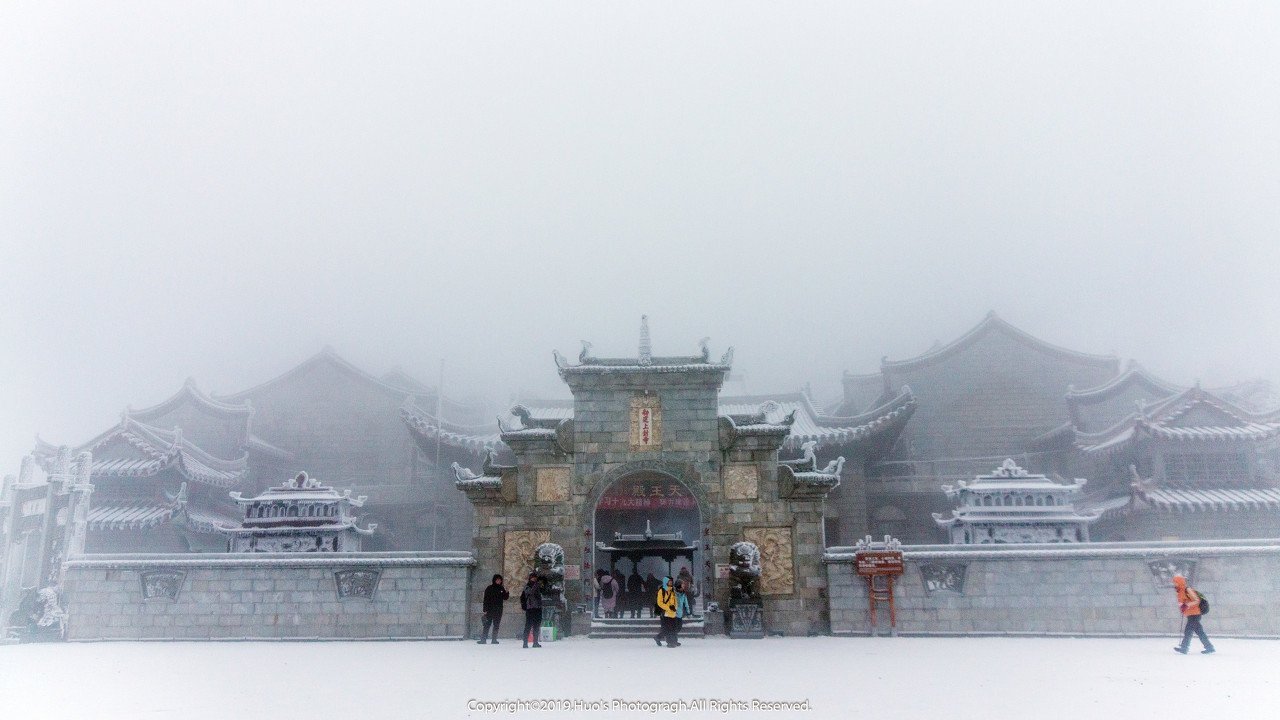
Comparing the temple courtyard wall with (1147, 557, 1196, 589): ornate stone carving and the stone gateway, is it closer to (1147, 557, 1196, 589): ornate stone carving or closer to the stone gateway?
(1147, 557, 1196, 589): ornate stone carving

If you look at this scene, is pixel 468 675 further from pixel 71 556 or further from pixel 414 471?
pixel 414 471

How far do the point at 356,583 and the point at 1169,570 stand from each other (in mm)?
15263

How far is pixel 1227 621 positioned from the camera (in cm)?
1421

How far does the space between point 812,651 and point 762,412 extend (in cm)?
590

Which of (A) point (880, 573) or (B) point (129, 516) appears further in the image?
(B) point (129, 516)

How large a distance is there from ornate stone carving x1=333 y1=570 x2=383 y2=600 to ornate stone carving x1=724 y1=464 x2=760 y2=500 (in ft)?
23.4

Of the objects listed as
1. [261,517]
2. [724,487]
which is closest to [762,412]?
[724,487]

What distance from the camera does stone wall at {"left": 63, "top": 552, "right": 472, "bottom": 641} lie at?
15461 millimetres

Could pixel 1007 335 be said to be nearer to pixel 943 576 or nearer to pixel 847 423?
pixel 847 423

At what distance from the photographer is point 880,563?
1498 cm

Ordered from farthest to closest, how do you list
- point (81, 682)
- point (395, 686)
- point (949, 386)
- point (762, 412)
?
point (949, 386)
point (762, 412)
point (81, 682)
point (395, 686)

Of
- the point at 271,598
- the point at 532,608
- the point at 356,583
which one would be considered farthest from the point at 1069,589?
the point at 271,598

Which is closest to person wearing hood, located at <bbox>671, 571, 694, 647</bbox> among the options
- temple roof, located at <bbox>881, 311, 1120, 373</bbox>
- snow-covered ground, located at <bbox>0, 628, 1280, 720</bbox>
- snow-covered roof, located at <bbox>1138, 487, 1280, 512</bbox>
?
snow-covered ground, located at <bbox>0, 628, 1280, 720</bbox>

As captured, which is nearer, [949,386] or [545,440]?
[545,440]
